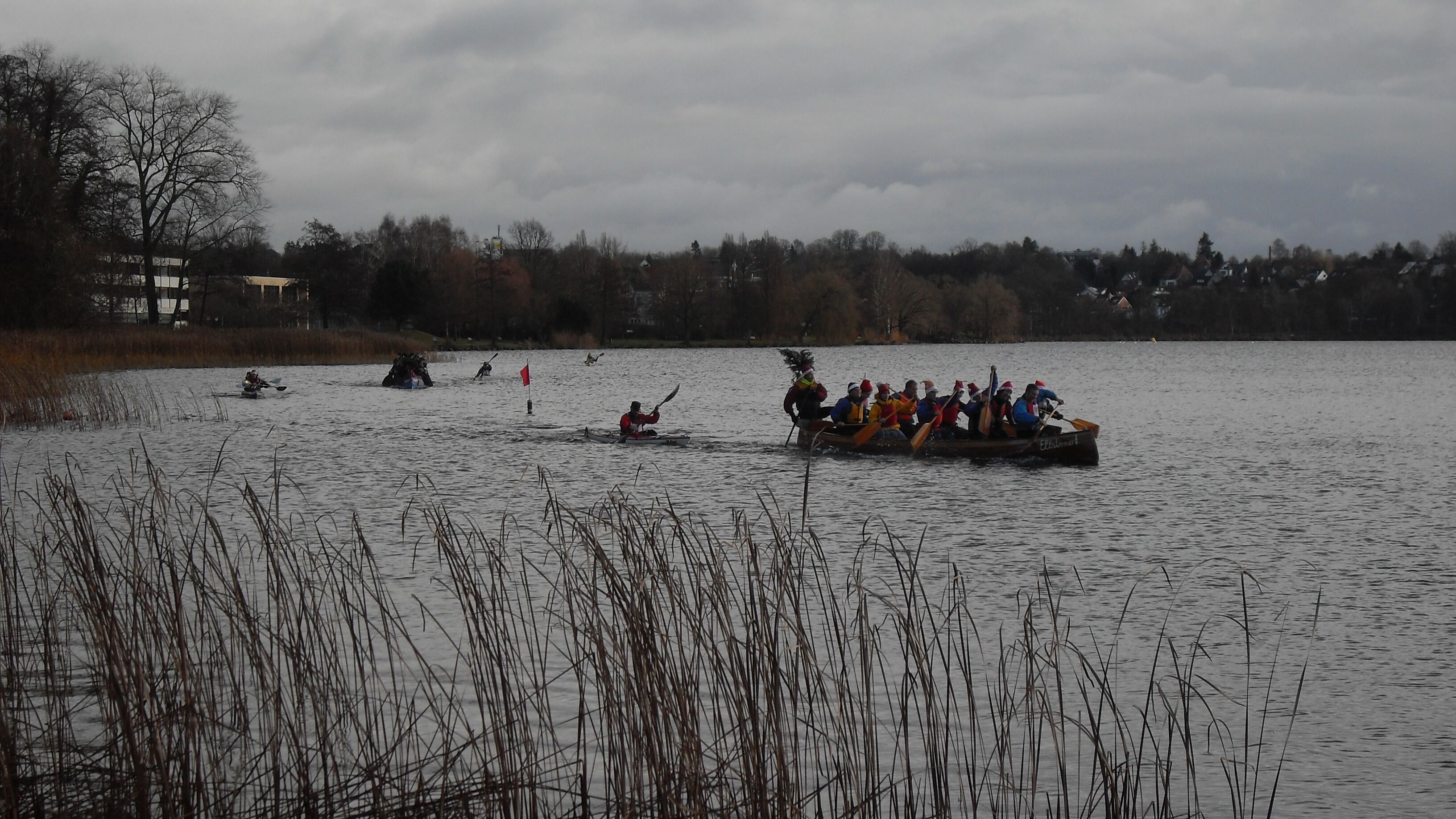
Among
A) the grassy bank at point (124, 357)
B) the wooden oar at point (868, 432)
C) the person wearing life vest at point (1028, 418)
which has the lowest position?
the wooden oar at point (868, 432)

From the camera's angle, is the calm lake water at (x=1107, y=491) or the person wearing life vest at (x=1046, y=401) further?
the person wearing life vest at (x=1046, y=401)

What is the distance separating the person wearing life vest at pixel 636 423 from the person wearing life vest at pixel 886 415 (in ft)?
14.3

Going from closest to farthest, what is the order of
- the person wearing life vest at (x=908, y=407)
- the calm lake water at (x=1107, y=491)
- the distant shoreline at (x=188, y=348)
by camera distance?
1. the calm lake water at (x=1107, y=491)
2. the person wearing life vest at (x=908, y=407)
3. the distant shoreline at (x=188, y=348)

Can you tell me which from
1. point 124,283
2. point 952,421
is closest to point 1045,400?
point 952,421

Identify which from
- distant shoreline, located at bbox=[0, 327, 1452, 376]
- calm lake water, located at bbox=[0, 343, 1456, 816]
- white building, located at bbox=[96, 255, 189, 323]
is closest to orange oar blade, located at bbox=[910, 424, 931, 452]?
calm lake water, located at bbox=[0, 343, 1456, 816]

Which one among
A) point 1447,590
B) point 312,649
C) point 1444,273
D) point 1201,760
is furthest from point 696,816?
point 1444,273

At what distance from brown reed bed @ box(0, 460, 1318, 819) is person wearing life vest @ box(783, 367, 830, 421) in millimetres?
14183

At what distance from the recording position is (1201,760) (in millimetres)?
6340

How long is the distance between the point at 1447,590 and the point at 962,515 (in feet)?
17.4

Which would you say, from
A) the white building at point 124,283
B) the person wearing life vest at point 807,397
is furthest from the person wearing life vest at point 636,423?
the white building at point 124,283

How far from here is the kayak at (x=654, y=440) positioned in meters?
23.1

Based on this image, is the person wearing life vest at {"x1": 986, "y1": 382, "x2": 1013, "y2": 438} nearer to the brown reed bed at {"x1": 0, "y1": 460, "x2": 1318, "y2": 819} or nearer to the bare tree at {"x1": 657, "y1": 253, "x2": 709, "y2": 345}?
the brown reed bed at {"x1": 0, "y1": 460, "x2": 1318, "y2": 819}

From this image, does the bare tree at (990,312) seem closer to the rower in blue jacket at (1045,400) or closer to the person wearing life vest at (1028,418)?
the rower in blue jacket at (1045,400)

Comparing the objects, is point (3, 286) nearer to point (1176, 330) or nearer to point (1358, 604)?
point (1358, 604)
